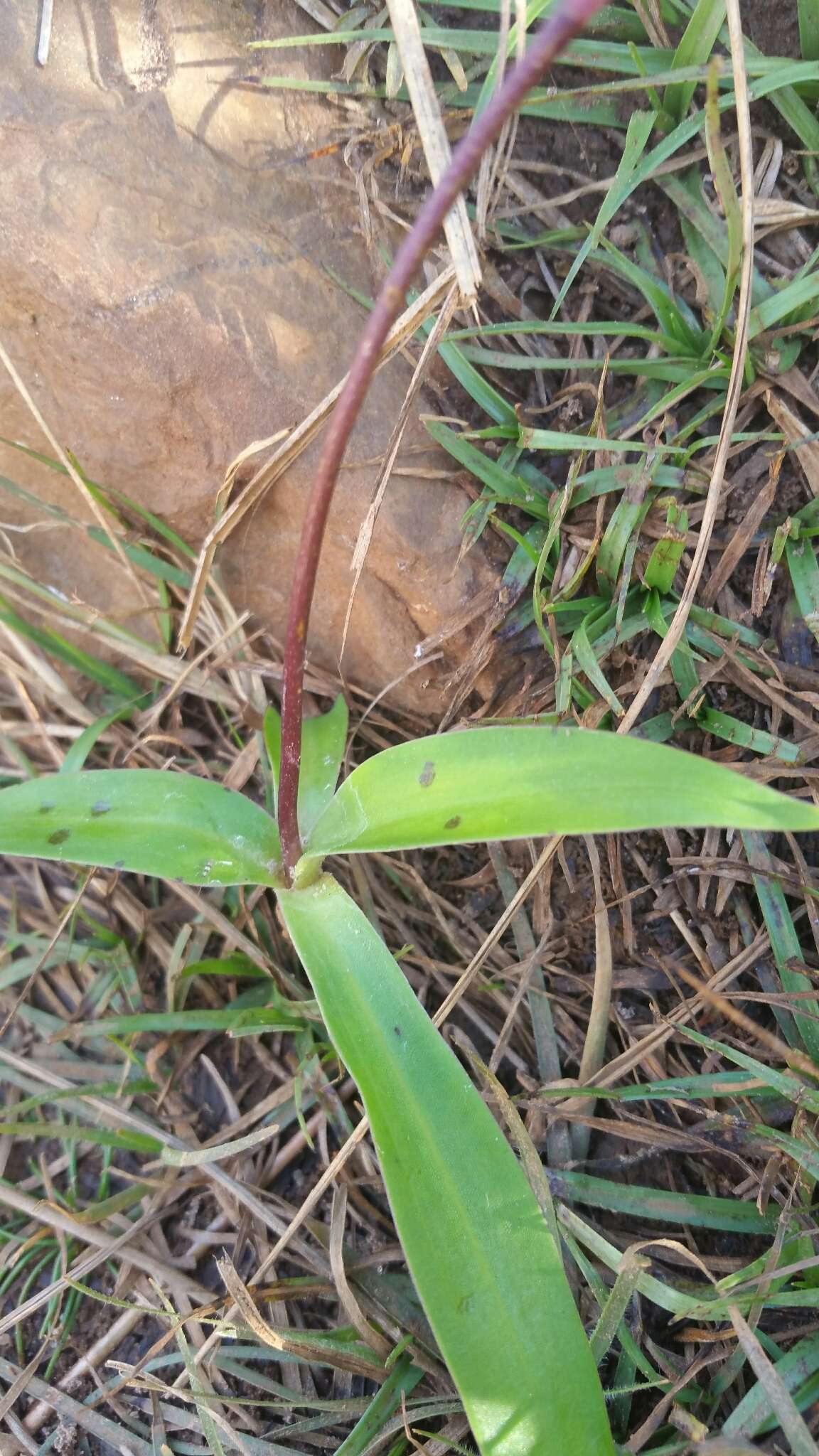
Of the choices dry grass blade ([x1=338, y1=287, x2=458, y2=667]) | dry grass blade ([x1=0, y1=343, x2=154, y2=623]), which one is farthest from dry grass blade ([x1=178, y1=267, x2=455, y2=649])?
dry grass blade ([x1=0, y1=343, x2=154, y2=623])

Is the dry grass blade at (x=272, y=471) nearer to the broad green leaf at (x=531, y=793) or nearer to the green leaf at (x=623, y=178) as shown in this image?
the green leaf at (x=623, y=178)

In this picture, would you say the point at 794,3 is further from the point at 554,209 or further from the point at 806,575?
the point at 806,575

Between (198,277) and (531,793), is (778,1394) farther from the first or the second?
(198,277)

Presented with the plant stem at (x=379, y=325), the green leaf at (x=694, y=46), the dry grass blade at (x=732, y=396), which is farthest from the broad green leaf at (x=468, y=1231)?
the green leaf at (x=694, y=46)

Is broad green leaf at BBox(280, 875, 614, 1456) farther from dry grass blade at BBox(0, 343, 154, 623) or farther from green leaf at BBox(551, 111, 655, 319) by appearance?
green leaf at BBox(551, 111, 655, 319)

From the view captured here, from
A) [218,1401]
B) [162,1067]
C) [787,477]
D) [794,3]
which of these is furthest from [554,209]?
A: [218,1401]

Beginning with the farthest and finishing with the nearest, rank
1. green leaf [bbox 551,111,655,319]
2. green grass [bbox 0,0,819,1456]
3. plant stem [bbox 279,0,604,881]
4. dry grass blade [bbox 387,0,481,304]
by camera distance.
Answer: green leaf [bbox 551,111,655,319]
green grass [bbox 0,0,819,1456]
dry grass blade [bbox 387,0,481,304]
plant stem [bbox 279,0,604,881]

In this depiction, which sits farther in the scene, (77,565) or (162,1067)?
(77,565)
